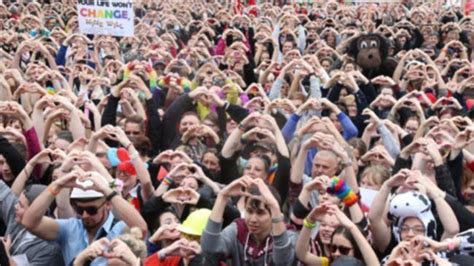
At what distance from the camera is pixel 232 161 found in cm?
741

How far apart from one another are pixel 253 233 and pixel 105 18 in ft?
24.1

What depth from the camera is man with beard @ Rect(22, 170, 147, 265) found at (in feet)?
17.5

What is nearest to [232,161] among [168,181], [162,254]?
[168,181]

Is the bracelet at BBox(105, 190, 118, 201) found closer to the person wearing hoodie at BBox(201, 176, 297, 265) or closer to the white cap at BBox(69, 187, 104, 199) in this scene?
the white cap at BBox(69, 187, 104, 199)

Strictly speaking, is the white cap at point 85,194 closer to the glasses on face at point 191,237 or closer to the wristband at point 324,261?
the glasses on face at point 191,237

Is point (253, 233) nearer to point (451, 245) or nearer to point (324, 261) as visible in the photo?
point (324, 261)

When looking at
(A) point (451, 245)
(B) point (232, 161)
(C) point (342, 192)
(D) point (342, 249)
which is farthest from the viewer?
(B) point (232, 161)

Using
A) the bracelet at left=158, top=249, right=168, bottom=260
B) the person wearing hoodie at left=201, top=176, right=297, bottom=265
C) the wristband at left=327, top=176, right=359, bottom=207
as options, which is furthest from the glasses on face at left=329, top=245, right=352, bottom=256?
the bracelet at left=158, top=249, right=168, bottom=260

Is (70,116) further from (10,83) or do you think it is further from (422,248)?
(422,248)

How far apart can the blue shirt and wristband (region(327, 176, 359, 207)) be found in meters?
1.26

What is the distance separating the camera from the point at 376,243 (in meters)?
5.79

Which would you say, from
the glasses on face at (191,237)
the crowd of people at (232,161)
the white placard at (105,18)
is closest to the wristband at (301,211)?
the crowd of people at (232,161)

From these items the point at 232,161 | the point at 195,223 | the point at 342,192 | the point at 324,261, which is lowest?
the point at 232,161

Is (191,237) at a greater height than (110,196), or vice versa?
(110,196)
